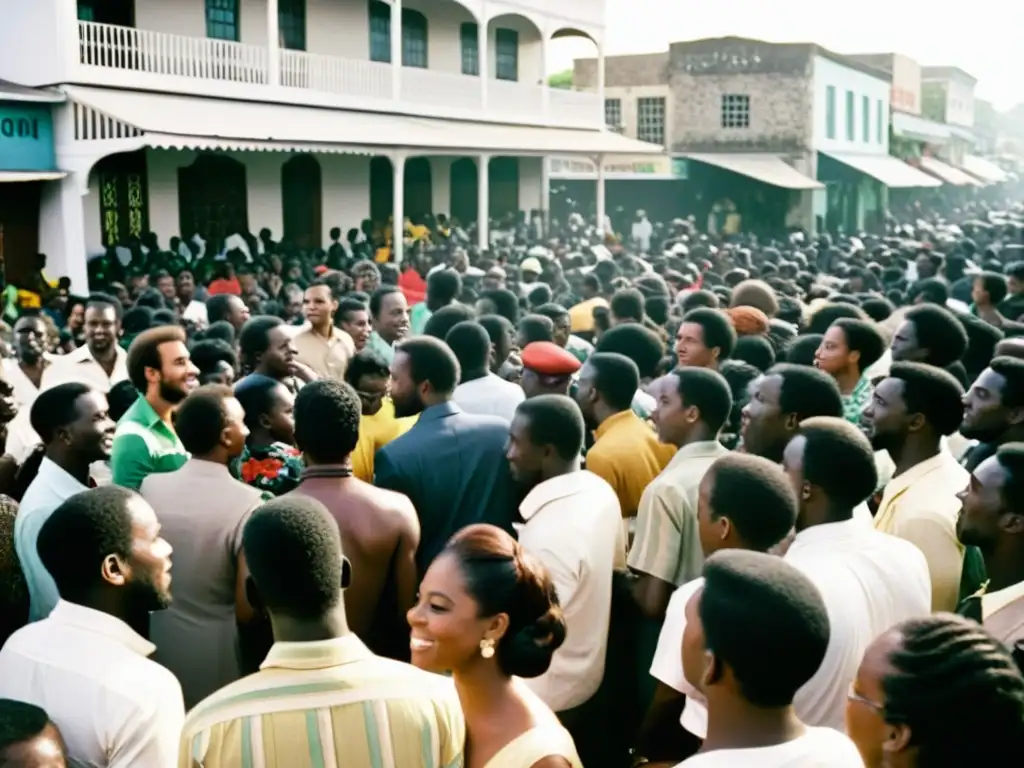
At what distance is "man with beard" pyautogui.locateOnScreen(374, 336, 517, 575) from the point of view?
4555 millimetres

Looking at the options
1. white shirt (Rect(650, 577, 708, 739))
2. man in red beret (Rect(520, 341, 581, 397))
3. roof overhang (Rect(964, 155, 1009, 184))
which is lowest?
white shirt (Rect(650, 577, 708, 739))

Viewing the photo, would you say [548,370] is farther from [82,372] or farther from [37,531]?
[82,372]

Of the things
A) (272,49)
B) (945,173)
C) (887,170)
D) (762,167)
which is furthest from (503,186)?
(945,173)

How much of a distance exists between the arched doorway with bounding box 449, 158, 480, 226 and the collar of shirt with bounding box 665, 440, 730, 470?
21367 mm

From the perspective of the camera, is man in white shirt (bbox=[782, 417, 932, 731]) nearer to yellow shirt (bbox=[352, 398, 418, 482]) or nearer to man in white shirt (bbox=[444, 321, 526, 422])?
yellow shirt (bbox=[352, 398, 418, 482])

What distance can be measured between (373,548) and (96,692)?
133 cm

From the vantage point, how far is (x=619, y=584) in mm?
4090

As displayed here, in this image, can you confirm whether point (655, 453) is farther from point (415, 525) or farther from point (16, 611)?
point (16, 611)

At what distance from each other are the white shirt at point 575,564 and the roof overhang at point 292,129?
11.3m

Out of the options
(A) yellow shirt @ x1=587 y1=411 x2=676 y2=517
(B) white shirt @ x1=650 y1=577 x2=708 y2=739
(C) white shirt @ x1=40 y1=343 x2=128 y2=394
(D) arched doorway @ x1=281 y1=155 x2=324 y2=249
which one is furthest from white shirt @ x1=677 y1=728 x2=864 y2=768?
(D) arched doorway @ x1=281 y1=155 x2=324 y2=249

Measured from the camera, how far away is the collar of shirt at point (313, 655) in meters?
2.61

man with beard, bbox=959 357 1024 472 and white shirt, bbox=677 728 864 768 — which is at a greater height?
man with beard, bbox=959 357 1024 472

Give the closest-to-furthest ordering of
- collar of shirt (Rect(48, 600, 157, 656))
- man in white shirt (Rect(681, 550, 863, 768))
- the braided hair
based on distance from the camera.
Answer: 1. the braided hair
2. man in white shirt (Rect(681, 550, 863, 768))
3. collar of shirt (Rect(48, 600, 157, 656))

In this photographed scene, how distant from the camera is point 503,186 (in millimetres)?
27234
